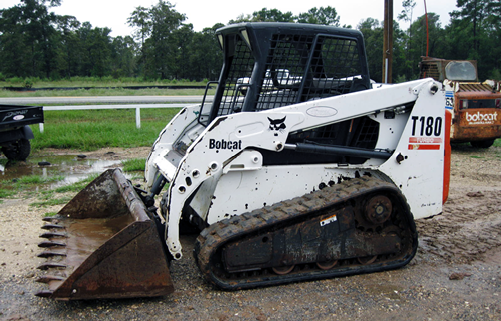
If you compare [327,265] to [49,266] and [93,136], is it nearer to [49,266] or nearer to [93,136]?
[49,266]

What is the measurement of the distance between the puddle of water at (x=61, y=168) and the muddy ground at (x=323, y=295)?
3559 millimetres

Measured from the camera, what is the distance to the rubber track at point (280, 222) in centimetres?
404

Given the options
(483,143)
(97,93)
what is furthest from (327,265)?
(97,93)

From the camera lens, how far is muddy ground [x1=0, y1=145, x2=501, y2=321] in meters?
3.74

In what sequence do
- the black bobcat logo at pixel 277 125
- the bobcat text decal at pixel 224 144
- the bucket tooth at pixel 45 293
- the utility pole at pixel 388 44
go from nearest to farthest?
the bucket tooth at pixel 45 293 < the bobcat text decal at pixel 224 144 < the black bobcat logo at pixel 277 125 < the utility pole at pixel 388 44

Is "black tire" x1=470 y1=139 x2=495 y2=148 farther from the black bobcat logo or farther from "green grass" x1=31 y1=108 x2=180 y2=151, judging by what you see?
the black bobcat logo

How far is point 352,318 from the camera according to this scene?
3697mm

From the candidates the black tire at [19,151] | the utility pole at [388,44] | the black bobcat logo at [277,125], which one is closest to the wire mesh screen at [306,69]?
the black bobcat logo at [277,125]

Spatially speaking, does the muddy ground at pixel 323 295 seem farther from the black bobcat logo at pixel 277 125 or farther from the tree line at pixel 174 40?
the tree line at pixel 174 40

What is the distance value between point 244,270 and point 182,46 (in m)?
42.7

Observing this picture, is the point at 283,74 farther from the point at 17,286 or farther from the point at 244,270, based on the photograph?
the point at 17,286

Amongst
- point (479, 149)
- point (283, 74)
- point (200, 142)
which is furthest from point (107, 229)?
point (479, 149)

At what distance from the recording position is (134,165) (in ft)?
31.2

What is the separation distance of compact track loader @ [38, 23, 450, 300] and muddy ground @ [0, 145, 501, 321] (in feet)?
0.50
